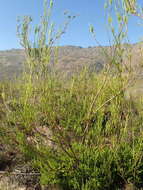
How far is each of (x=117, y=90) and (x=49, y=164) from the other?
146cm

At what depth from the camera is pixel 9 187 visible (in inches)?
141

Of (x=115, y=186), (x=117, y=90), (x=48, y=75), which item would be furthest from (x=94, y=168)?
(x=48, y=75)

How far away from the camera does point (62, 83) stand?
425 cm

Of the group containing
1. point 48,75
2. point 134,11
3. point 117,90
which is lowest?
point 117,90

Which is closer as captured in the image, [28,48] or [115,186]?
[28,48]

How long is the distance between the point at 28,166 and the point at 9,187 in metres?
0.59

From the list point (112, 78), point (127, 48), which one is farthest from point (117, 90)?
point (127, 48)

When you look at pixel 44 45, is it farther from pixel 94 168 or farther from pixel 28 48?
pixel 94 168

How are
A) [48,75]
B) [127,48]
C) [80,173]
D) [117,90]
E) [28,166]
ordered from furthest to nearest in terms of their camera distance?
[28,166] < [80,173] < [117,90] < [48,75] < [127,48]

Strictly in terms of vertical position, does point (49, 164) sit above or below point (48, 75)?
below

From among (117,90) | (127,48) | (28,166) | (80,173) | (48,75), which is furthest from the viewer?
(28,166)

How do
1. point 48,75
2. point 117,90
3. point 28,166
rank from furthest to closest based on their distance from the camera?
point 28,166 < point 117,90 < point 48,75

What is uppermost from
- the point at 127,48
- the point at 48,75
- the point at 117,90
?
the point at 127,48

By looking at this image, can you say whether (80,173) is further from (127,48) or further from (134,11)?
(134,11)
